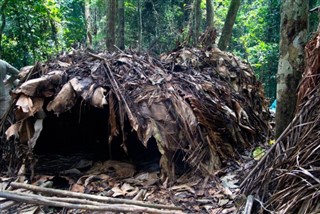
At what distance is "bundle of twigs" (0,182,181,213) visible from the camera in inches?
117

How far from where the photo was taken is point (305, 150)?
2.75 m

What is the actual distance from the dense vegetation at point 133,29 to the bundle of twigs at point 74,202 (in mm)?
4211

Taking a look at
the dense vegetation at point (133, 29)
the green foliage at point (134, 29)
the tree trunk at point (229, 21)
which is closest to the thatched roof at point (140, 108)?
the dense vegetation at point (133, 29)

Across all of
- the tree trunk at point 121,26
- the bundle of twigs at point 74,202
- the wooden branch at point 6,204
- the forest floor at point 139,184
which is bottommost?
the forest floor at point 139,184

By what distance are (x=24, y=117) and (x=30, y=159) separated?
55 cm

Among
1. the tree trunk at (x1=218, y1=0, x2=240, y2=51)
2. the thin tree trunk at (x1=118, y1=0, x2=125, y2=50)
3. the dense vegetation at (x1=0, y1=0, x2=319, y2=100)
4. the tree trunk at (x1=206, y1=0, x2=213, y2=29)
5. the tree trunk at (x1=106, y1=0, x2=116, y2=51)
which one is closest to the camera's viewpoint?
the tree trunk at (x1=218, y1=0, x2=240, y2=51)

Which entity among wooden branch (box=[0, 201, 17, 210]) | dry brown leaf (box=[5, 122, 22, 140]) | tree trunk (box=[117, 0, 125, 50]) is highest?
tree trunk (box=[117, 0, 125, 50])

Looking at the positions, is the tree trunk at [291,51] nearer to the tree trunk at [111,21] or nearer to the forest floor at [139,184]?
the forest floor at [139,184]

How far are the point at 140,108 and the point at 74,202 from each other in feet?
5.44

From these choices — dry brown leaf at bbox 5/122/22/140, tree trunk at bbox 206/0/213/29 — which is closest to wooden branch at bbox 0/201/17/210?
dry brown leaf at bbox 5/122/22/140

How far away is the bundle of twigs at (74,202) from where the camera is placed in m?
2.97

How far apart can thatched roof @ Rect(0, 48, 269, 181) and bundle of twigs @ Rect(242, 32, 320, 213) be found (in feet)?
4.13

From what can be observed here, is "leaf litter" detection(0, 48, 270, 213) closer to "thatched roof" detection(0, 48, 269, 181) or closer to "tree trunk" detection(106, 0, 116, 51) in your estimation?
"thatched roof" detection(0, 48, 269, 181)

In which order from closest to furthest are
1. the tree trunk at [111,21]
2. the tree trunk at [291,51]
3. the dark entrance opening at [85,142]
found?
the tree trunk at [291,51], the dark entrance opening at [85,142], the tree trunk at [111,21]
